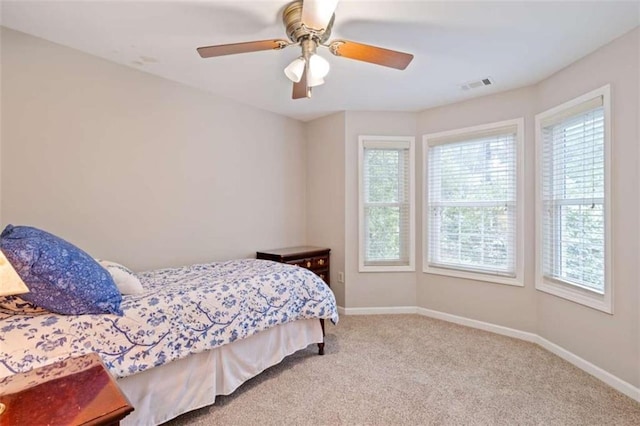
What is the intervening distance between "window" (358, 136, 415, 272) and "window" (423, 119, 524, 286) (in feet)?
0.75

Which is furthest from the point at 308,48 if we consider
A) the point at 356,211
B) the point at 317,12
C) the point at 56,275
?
the point at 356,211

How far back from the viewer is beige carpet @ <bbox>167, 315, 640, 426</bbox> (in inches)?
74.9

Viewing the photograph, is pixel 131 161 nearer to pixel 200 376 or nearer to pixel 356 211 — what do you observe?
pixel 200 376

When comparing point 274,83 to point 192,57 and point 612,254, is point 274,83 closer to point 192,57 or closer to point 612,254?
point 192,57

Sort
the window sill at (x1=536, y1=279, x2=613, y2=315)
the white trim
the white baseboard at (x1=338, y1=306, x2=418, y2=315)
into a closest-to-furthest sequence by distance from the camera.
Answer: the window sill at (x1=536, y1=279, x2=613, y2=315)
the white trim
the white baseboard at (x1=338, y1=306, x2=418, y2=315)

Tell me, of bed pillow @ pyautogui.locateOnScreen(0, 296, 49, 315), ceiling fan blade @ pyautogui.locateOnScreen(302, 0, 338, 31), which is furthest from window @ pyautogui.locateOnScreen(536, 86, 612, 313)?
bed pillow @ pyautogui.locateOnScreen(0, 296, 49, 315)

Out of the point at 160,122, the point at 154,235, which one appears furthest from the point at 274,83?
the point at 154,235

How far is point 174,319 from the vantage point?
5.89ft

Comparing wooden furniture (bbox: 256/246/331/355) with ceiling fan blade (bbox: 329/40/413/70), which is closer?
ceiling fan blade (bbox: 329/40/413/70)

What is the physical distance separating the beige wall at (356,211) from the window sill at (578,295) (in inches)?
56.7

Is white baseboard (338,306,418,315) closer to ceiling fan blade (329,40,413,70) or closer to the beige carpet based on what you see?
the beige carpet

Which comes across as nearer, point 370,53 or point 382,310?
point 370,53

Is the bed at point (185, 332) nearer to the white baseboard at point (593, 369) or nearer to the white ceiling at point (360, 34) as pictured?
the white ceiling at point (360, 34)

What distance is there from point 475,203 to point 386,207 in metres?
0.95
